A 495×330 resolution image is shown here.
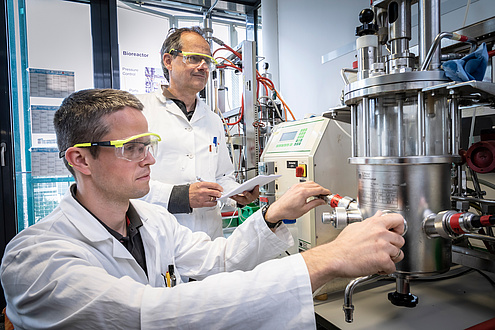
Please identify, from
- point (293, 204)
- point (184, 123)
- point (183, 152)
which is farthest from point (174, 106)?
point (293, 204)

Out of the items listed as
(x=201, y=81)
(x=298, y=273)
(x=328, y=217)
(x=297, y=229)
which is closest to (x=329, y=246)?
(x=298, y=273)

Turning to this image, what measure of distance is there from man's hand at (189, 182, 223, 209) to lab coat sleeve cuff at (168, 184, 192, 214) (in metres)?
0.02

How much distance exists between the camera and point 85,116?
2.77 ft

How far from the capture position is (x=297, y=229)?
4.46 feet

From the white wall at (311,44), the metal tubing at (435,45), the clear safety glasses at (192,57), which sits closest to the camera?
the metal tubing at (435,45)

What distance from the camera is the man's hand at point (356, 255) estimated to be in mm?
601

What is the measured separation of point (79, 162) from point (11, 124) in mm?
2536

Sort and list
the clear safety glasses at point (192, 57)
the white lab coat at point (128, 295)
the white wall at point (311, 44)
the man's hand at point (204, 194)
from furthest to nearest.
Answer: the white wall at point (311, 44)
the clear safety glasses at point (192, 57)
the man's hand at point (204, 194)
the white lab coat at point (128, 295)

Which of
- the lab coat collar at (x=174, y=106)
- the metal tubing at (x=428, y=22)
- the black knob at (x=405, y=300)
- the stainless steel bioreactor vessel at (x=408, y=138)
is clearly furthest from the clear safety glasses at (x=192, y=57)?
the black knob at (x=405, y=300)

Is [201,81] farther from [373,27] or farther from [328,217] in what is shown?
[328,217]

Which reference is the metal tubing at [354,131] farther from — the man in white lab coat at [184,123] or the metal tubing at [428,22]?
the man in white lab coat at [184,123]

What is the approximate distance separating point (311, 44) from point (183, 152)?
5.68ft

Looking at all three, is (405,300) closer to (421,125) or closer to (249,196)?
(421,125)

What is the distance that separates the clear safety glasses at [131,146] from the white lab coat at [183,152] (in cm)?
56
